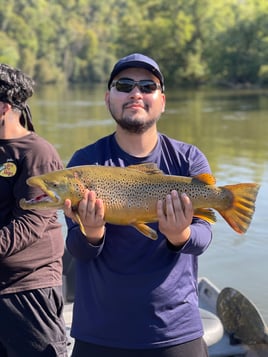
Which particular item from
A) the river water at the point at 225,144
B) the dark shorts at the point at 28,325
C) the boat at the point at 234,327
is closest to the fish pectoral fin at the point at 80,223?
the dark shorts at the point at 28,325

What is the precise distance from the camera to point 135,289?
2633 mm

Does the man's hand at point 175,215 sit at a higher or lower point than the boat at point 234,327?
higher

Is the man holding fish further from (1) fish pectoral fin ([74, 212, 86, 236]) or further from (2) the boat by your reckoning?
(2) the boat

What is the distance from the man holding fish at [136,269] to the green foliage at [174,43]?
57.6 meters

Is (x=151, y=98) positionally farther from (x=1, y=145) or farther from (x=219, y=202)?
(x=1, y=145)

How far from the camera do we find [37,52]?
103 meters

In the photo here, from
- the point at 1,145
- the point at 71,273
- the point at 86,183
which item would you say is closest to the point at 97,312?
the point at 86,183

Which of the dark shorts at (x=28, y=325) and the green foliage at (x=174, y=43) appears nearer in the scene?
the dark shorts at (x=28, y=325)

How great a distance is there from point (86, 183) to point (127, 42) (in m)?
75.4

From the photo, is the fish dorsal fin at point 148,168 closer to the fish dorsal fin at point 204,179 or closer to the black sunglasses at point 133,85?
the fish dorsal fin at point 204,179

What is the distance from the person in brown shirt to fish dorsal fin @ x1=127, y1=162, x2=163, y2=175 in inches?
25.0

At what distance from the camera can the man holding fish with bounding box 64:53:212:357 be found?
2551 millimetres

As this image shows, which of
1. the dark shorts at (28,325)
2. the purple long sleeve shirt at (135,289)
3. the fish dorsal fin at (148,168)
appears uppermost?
the fish dorsal fin at (148,168)

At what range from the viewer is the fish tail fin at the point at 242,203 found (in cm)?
261
